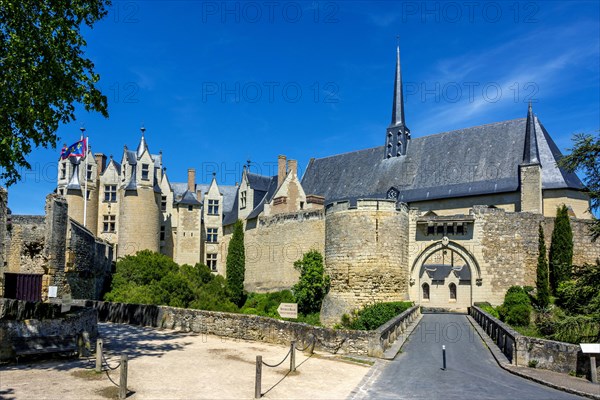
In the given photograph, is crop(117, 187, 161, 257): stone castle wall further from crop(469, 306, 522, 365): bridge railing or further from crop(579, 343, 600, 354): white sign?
crop(579, 343, 600, 354): white sign

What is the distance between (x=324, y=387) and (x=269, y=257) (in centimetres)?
2982

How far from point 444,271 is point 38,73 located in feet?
141

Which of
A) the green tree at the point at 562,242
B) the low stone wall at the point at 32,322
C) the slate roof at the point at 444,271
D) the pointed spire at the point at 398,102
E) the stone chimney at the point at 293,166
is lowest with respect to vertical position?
the low stone wall at the point at 32,322

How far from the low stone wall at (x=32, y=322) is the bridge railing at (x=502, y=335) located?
1040 cm

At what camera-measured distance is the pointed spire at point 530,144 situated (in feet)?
111

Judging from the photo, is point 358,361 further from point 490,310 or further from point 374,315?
point 490,310

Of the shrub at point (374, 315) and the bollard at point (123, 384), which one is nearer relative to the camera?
the bollard at point (123, 384)

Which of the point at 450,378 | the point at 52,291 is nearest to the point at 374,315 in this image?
the point at 450,378

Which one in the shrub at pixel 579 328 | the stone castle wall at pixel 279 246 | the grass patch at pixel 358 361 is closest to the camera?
the grass patch at pixel 358 361

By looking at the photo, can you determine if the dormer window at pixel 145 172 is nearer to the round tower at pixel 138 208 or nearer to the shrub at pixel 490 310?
the round tower at pixel 138 208

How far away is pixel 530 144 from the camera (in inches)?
1357

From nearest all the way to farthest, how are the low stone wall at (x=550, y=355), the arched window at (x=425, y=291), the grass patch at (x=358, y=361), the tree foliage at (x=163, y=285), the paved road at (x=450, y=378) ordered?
the paved road at (x=450, y=378), the low stone wall at (x=550, y=355), the grass patch at (x=358, y=361), the tree foliage at (x=163, y=285), the arched window at (x=425, y=291)

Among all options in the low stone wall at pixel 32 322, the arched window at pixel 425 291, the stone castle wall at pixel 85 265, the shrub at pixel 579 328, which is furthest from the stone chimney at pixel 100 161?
the shrub at pixel 579 328

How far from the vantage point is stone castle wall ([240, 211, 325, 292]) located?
1481 inches
